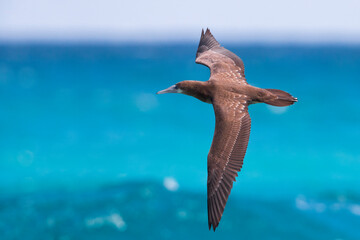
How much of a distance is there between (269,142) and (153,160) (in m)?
10.1

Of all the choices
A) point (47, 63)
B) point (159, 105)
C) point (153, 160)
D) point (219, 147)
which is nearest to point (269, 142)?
point (153, 160)

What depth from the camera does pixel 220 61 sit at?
10148 millimetres

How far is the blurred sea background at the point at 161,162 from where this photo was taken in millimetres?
24859

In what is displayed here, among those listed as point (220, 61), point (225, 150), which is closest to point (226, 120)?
point (225, 150)

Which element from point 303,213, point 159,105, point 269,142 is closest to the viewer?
point 303,213

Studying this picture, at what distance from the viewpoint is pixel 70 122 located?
1757 inches

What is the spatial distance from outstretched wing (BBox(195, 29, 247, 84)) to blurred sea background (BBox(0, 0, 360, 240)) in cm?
1475

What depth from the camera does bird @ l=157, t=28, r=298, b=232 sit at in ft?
25.4

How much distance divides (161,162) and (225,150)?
86.7 feet

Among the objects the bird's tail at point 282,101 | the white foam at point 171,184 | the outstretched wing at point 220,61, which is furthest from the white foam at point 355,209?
the bird's tail at point 282,101

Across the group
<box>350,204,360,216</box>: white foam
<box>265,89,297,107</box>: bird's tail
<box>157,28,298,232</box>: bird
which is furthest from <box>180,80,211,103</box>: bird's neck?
<box>350,204,360,216</box>: white foam

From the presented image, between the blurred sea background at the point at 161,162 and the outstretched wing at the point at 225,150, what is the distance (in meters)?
16.6

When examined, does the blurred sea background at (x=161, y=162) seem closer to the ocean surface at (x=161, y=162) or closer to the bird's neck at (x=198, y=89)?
the ocean surface at (x=161, y=162)

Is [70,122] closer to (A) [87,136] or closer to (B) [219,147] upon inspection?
(A) [87,136]
